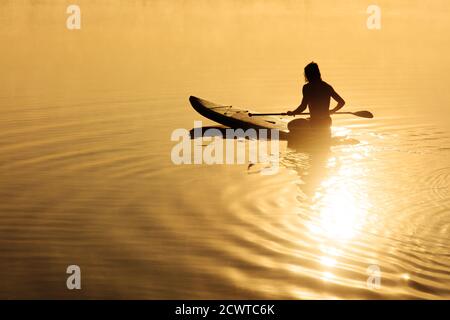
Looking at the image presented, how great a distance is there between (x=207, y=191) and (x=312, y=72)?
11.7 ft

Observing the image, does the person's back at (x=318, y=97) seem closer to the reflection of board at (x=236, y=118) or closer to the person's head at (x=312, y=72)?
the person's head at (x=312, y=72)

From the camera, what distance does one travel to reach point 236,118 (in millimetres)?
13781

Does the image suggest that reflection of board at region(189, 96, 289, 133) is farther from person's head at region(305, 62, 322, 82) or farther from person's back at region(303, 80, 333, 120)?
person's head at region(305, 62, 322, 82)

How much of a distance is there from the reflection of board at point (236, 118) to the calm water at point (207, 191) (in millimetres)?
694

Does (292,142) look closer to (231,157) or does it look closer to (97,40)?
(231,157)

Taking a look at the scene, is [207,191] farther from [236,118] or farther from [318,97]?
[236,118]

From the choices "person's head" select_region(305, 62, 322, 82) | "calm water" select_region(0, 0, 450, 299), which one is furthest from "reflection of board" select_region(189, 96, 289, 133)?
"person's head" select_region(305, 62, 322, 82)

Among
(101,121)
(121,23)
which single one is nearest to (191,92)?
(101,121)

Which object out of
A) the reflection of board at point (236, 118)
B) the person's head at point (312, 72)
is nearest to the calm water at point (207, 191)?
the reflection of board at point (236, 118)

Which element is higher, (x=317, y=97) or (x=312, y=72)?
(x=312, y=72)

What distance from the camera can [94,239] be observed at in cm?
800

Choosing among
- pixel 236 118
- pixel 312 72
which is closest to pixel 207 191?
pixel 312 72
